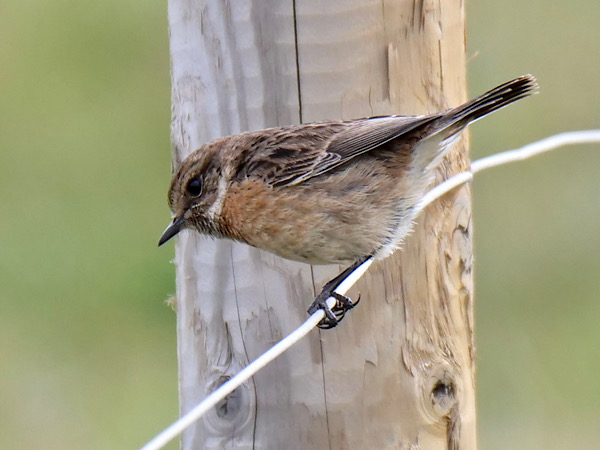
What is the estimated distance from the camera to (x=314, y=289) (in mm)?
4141

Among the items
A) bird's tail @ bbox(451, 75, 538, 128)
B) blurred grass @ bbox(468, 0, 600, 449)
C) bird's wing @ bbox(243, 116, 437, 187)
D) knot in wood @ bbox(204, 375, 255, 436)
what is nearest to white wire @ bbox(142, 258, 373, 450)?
knot in wood @ bbox(204, 375, 255, 436)

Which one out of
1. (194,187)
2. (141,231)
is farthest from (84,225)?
(194,187)

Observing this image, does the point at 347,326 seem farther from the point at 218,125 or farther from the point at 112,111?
the point at 112,111

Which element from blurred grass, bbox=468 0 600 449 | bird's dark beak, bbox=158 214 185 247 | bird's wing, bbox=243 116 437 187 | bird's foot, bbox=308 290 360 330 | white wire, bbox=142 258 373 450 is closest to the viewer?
white wire, bbox=142 258 373 450

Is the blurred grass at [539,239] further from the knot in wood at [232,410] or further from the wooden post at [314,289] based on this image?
the knot in wood at [232,410]

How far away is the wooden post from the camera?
157 inches

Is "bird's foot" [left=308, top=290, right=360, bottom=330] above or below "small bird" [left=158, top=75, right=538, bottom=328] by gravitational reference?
below

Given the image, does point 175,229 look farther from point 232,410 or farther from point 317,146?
point 232,410

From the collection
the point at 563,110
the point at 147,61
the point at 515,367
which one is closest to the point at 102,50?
the point at 147,61

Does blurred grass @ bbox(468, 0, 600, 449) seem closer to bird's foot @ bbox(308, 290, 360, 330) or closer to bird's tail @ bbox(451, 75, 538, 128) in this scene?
bird's tail @ bbox(451, 75, 538, 128)

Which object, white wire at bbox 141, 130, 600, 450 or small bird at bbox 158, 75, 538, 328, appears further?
small bird at bbox 158, 75, 538, 328

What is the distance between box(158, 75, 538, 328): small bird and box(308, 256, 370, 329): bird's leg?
4cm

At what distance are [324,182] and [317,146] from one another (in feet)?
0.56

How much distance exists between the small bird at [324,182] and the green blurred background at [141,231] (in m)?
3.42
